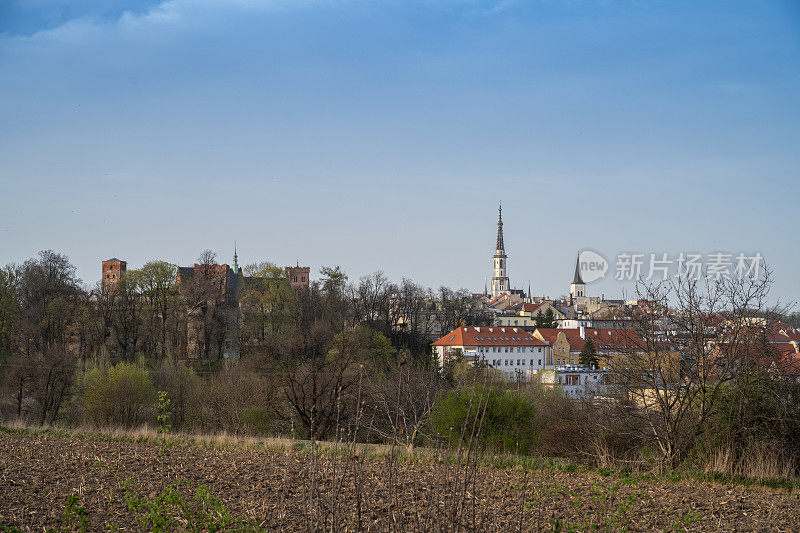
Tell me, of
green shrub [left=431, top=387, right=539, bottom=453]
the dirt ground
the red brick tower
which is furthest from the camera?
the red brick tower

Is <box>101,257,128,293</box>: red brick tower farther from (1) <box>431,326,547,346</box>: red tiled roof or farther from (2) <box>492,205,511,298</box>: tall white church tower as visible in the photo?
(2) <box>492,205,511,298</box>: tall white church tower

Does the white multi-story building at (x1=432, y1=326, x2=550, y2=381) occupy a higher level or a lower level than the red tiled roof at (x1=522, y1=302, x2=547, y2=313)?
lower

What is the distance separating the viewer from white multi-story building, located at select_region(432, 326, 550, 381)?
229ft

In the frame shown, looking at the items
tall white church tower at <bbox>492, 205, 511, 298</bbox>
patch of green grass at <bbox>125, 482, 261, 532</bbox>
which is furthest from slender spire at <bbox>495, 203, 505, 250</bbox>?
patch of green grass at <bbox>125, 482, 261, 532</bbox>

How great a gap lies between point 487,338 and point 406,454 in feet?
200

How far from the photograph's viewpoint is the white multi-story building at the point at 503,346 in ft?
229

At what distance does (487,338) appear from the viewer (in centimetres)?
7294

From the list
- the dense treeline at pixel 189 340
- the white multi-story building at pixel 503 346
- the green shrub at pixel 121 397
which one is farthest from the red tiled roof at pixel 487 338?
the green shrub at pixel 121 397

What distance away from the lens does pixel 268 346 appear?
48781 millimetres

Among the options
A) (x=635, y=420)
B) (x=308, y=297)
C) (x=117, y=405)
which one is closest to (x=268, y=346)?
(x=308, y=297)

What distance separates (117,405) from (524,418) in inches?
850

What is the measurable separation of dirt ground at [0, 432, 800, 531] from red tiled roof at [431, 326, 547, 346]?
58.1 meters

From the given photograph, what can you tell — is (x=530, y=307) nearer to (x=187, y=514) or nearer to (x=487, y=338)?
(x=487, y=338)

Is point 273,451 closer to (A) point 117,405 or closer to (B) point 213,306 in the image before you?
(A) point 117,405
